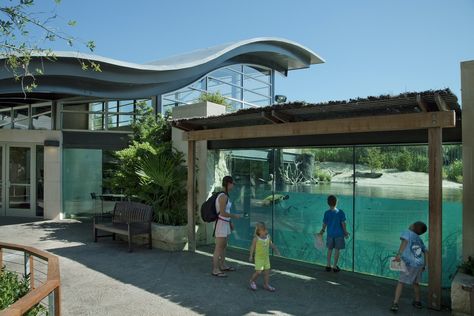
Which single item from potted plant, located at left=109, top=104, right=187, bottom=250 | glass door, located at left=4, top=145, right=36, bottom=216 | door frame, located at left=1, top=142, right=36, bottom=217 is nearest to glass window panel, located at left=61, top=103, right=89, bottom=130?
door frame, located at left=1, top=142, right=36, bottom=217

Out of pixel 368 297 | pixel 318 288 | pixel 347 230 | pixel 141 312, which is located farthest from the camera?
pixel 347 230

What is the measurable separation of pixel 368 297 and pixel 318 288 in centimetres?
78

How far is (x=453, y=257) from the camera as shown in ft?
21.0

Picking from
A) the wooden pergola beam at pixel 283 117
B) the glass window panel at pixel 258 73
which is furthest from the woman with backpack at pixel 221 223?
the glass window panel at pixel 258 73

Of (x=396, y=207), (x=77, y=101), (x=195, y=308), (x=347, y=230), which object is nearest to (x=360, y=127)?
(x=396, y=207)

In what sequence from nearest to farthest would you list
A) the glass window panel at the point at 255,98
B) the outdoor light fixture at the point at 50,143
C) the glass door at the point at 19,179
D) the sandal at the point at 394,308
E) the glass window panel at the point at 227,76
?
1. the sandal at the point at 394,308
2. the outdoor light fixture at the point at 50,143
3. the glass door at the point at 19,179
4. the glass window panel at the point at 227,76
5. the glass window panel at the point at 255,98

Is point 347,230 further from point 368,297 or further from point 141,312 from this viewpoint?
point 141,312

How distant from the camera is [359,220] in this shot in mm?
7535

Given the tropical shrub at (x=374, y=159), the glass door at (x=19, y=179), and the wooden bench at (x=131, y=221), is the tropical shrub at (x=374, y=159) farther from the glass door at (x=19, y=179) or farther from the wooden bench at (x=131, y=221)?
the glass door at (x=19, y=179)

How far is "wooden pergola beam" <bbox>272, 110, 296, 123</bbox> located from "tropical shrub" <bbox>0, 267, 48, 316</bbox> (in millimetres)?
4417

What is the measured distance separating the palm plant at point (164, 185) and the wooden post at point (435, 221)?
5.53 metres

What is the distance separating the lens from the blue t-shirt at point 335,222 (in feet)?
23.9

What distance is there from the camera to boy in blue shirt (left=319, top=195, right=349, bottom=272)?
23.9 ft

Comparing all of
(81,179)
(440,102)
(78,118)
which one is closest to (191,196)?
(440,102)
